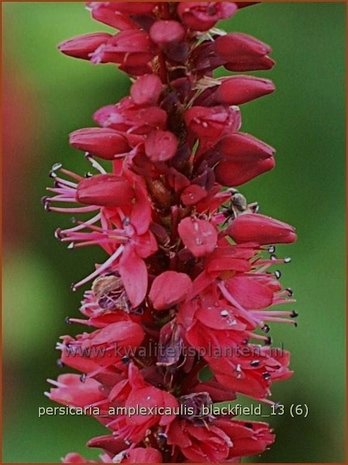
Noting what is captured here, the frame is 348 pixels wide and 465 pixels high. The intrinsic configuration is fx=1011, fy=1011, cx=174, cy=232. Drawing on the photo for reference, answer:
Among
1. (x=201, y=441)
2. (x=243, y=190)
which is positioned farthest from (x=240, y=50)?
(x=243, y=190)

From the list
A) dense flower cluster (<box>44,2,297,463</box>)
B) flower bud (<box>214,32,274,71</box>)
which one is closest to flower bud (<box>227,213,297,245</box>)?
dense flower cluster (<box>44,2,297,463</box>)

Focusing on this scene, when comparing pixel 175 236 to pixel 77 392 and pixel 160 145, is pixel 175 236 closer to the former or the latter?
pixel 160 145

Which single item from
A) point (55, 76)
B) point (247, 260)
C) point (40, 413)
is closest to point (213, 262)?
point (247, 260)

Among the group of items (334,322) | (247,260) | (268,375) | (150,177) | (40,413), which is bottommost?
(40,413)

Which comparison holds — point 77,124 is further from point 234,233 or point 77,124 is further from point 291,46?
point 234,233

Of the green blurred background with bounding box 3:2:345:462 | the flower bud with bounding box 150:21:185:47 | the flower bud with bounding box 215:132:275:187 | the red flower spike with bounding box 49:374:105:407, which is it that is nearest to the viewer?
the flower bud with bounding box 150:21:185:47

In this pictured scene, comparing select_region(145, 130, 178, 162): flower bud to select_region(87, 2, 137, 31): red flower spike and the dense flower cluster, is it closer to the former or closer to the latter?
the dense flower cluster
